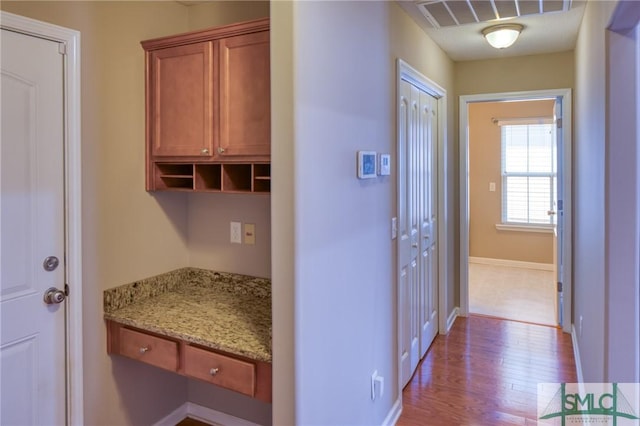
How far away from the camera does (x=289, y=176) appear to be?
5.21ft

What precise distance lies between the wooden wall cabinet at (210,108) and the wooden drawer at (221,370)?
2.50ft

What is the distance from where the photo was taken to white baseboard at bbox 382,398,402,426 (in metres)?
2.52

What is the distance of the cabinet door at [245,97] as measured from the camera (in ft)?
6.51

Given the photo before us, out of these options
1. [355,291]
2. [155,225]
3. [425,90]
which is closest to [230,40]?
[155,225]

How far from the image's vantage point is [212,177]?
2.36 m

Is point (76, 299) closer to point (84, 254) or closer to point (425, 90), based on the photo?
point (84, 254)

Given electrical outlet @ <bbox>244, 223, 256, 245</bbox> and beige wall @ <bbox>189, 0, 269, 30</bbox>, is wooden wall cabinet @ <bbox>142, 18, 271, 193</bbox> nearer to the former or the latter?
electrical outlet @ <bbox>244, 223, 256, 245</bbox>

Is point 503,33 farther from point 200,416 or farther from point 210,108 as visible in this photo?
point 200,416

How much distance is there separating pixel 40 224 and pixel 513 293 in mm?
4866

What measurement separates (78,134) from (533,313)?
4326 millimetres

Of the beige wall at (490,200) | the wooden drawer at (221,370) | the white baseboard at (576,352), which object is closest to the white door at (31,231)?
the wooden drawer at (221,370)

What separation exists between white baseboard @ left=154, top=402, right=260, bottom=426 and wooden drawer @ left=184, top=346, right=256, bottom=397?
748mm

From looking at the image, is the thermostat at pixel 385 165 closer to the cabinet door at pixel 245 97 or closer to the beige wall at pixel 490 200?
the cabinet door at pixel 245 97

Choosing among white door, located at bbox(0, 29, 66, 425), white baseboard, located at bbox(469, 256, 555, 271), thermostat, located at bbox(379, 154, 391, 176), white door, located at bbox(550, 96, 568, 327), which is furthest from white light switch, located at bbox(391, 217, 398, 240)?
white baseboard, located at bbox(469, 256, 555, 271)
